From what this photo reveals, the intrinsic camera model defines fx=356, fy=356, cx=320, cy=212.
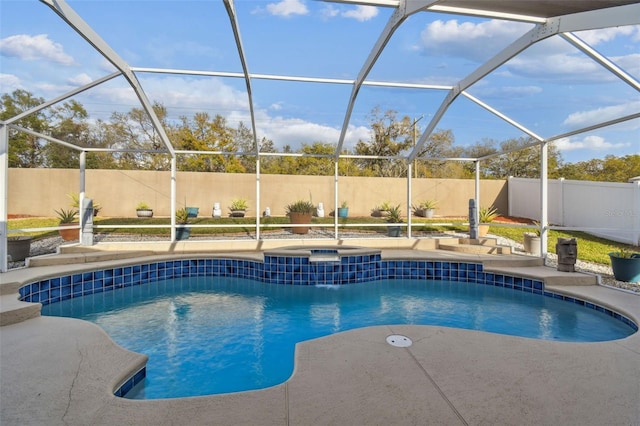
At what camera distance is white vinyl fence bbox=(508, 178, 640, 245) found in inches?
375

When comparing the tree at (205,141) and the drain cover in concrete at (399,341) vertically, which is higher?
the tree at (205,141)

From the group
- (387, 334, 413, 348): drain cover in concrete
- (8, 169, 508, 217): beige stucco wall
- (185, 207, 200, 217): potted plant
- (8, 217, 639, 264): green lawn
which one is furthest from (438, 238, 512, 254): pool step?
(185, 207, 200, 217): potted plant

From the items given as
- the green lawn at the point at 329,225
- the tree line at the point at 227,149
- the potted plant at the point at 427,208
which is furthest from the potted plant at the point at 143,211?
the potted plant at the point at 427,208

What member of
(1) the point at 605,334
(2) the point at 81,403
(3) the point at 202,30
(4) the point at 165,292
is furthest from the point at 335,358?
(3) the point at 202,30

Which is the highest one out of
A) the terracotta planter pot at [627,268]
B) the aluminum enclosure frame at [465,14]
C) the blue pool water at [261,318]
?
the aluminum enclosure frame at [465,14]

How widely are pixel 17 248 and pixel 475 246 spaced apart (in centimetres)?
982

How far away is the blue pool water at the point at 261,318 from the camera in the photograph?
3.46m

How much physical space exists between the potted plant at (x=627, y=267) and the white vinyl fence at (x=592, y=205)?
2.18m

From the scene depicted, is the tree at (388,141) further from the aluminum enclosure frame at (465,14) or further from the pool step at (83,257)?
the pool step at (83,257)

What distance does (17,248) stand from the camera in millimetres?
6859

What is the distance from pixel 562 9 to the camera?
14.5ft

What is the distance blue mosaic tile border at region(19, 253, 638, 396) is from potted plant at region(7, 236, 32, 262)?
1797mm

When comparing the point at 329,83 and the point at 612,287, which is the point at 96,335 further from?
the point at 612,287

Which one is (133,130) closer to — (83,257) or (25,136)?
(25,136)
